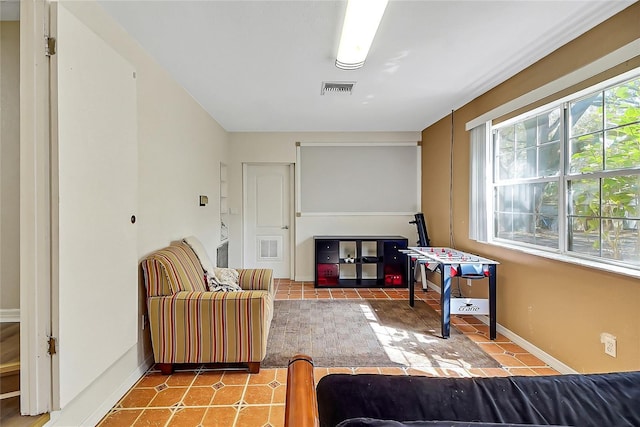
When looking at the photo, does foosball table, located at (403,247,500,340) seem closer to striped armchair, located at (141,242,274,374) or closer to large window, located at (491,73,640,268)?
large window, located at (491,73,640,268)

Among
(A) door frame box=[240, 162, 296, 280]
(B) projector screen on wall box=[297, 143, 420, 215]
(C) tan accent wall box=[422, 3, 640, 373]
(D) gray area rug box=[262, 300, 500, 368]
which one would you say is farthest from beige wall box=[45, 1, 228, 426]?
(C) tan accent wall box=[422, 3, 640, 373]

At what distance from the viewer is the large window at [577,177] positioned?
204 cm

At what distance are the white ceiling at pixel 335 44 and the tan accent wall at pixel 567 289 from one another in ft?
0.37

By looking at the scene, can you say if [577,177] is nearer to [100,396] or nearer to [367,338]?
[367,338]

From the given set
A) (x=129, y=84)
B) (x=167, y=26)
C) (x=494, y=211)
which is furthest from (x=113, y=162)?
(x=494, y=211)

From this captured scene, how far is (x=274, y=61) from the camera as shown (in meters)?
2.68

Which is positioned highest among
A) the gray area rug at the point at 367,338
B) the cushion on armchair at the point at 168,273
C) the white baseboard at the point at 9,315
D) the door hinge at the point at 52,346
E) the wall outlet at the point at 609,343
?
the cushion on armchair at the point at 168,273

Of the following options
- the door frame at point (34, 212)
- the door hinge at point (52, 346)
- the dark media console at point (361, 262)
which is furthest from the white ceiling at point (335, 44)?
the dark media console at point (361, 262)

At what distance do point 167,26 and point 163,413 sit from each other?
2.43 metres

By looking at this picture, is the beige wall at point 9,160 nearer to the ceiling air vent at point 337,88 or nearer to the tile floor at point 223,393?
the tile floor at point 223,393

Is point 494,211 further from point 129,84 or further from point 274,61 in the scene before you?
point 129,84

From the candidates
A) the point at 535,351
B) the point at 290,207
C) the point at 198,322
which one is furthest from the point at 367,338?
the point at 290,207

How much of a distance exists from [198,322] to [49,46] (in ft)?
5.87

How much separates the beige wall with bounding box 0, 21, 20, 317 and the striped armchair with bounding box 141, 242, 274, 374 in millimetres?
773
